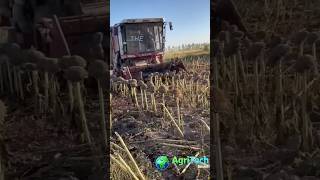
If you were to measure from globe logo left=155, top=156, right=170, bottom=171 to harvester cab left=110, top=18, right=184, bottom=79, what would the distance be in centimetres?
55

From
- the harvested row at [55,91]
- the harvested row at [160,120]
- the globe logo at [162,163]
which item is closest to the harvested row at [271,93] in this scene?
the harvested row at [160,120]

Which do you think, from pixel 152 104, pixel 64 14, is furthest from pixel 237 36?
pixel 64 14

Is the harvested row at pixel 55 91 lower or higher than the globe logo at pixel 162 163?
higher

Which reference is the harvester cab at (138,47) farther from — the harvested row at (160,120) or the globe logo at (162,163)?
the globe logo at (162,163)

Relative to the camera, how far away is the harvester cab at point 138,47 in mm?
4109

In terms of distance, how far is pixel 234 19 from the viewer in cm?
437

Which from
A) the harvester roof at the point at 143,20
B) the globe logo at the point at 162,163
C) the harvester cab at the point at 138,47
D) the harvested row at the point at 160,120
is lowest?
the globe logo at the point at 162,163

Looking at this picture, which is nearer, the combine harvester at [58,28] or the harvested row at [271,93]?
the combine harvester at [58,28]

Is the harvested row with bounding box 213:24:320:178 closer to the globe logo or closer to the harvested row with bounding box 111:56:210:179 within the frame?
the harvested row with bounding box 111:56:210:179

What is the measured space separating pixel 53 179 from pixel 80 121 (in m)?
0.40

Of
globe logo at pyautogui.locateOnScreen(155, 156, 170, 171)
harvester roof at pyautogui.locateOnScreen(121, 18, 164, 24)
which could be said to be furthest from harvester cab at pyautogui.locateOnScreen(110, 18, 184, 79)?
globe logo at pyautogui.locateOnScreen(155, 156, 170, 171)

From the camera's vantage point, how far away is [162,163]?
4.16 metres

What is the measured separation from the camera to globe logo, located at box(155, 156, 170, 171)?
13.6 feet

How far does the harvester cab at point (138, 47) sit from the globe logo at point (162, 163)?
0.55m
